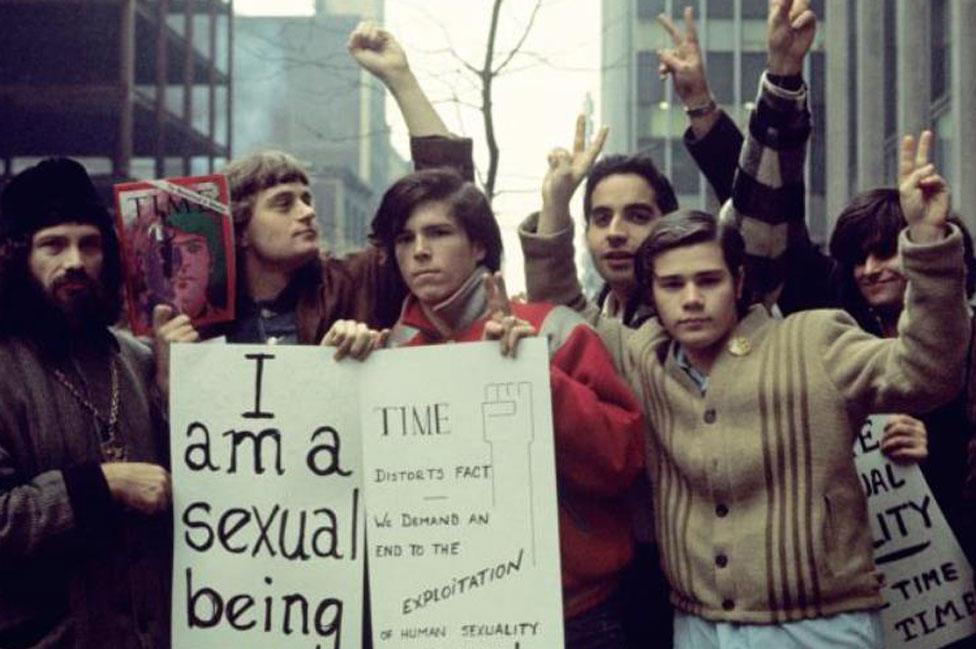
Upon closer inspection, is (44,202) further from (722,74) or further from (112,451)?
(722,74)

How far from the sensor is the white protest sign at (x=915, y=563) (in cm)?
430

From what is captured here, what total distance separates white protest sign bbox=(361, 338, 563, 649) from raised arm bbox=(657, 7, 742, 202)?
1197 mm

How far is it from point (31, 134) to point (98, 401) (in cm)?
3348

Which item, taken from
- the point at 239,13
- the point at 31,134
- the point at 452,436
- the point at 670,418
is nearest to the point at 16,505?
the point at 452,436

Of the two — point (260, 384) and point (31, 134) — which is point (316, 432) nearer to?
point (260, 384)

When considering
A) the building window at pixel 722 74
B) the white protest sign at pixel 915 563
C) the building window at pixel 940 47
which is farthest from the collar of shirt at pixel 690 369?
the building window at pixel 722 74

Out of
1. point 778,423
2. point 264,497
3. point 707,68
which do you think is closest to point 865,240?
point 778,423

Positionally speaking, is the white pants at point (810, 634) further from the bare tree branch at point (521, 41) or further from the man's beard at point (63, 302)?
the bare tree branch at point (521, 41)

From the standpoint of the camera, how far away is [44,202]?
408cm

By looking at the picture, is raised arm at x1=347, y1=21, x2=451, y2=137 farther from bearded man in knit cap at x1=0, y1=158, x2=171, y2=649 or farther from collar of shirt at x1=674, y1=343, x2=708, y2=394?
collar of shirt at x1=674, y1=343, x2=708, y2=394

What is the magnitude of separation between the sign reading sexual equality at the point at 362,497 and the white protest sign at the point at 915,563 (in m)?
1.10

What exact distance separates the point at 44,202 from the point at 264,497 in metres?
0.93

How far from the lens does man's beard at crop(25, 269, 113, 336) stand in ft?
13.2

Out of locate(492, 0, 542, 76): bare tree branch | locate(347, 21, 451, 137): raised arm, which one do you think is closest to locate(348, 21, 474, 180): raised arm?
locate(347, 21, 451, 137): raised arm
